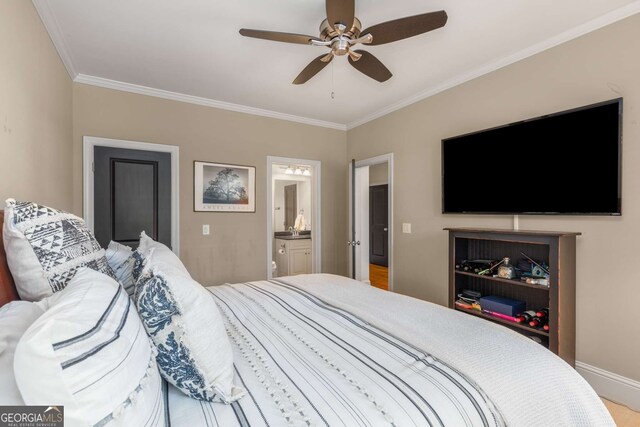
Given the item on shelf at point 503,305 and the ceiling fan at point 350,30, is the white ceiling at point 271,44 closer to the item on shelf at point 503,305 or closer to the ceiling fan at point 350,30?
the ceiling fan at point 350,30

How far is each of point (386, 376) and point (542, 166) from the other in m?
2.28

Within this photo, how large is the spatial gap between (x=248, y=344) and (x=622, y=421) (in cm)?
240

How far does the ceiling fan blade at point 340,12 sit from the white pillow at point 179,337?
5.13 feet

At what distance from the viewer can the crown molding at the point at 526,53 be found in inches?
78.6

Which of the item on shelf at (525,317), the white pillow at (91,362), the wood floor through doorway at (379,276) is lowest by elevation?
the wood floor through doorway at (379,276)

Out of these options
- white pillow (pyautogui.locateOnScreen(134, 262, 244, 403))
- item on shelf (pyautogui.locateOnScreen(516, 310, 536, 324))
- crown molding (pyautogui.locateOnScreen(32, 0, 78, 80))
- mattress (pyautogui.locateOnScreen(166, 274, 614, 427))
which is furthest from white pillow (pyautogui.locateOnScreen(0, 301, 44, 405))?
item on shelf (pyautogui.locateOnScreen(516, 310, 536, 324))

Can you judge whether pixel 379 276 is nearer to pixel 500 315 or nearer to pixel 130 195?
pixel 500 315

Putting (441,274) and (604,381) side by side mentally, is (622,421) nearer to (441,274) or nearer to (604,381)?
(604,381)

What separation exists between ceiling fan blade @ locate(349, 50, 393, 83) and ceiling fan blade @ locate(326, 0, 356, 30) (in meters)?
0.36

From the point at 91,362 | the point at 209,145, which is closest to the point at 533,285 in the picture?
the point at 91,362

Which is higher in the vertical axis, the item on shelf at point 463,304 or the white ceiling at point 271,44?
the white ceiling at point 271,44

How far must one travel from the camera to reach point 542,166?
7.79ft

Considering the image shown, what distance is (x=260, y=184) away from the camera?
3811 mm

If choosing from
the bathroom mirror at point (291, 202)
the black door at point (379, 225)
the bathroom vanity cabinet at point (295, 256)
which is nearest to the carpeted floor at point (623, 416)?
the bathroom vanity cabinet at point (295, 256)
